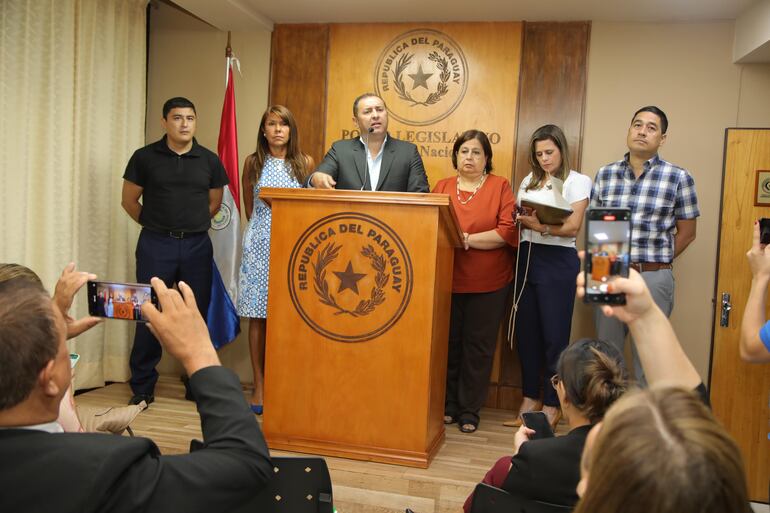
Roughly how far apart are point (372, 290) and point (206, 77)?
2.70m

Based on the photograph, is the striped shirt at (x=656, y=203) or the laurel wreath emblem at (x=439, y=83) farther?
the laurel wreath emblem at (x=439, y=83)

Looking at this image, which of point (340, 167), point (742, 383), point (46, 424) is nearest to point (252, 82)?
point (340, 167)

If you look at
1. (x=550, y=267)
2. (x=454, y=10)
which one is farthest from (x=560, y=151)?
(x=454, y=10)

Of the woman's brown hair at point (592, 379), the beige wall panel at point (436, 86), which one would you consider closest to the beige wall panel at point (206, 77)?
the beige wall panel at point (436, 86)

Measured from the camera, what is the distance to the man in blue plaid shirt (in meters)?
3.51

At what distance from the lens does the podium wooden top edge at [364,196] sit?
8.98ft

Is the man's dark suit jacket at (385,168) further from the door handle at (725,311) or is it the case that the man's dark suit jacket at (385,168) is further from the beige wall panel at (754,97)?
the beige wall panel at (754,97)

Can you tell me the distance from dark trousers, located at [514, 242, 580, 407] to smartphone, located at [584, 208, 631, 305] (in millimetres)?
2552

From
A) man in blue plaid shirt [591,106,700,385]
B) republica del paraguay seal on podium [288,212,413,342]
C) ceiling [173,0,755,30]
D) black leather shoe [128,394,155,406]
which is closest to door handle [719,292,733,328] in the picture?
man in blue plaid shirt [591,106,700,385]

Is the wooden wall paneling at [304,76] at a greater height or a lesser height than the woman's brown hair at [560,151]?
greater

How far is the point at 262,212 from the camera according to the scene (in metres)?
3.92

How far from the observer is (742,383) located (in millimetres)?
3699

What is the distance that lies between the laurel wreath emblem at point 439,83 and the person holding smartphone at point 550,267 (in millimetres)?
872

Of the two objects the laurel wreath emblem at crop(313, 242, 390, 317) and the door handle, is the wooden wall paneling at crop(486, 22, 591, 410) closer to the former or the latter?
the door handle
